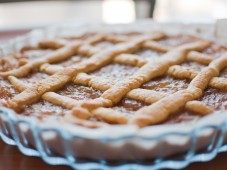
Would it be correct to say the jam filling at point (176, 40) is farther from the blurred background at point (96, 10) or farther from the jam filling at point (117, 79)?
the blurred background at point (96, 10)

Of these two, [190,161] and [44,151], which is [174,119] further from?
[44,151]

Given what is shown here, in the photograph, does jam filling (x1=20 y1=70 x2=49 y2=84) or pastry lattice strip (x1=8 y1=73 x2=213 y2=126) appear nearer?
pastry lattice strip (x1=8 y1=73 x2=213 y2=126)

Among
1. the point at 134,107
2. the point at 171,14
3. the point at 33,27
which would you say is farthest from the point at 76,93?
the point at 171,14

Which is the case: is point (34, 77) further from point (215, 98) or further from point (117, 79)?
point (215, 98)

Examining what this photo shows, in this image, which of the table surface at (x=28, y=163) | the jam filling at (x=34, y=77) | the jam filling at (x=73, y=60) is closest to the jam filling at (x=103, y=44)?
the jam filling at (x=73, y=60)

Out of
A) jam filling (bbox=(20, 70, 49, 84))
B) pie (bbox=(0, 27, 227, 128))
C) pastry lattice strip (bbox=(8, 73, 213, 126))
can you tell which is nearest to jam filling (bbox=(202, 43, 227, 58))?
pie (bbox=(0, 27, 227, 128))

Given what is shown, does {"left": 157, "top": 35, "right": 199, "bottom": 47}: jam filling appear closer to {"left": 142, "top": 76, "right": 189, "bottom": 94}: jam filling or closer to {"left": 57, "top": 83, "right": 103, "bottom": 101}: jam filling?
{"left": 142, "top": 76, "right": 189, "bottom": 94}: jam filling

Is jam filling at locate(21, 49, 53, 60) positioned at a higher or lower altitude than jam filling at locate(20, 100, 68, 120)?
higher

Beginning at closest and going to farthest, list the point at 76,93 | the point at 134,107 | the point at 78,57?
the point at 134,107, the point at 76,93, the point at 78,57
